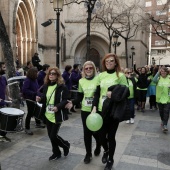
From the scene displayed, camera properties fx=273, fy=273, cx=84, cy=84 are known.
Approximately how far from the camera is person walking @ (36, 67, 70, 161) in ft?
16.3

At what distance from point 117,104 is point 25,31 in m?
17.9

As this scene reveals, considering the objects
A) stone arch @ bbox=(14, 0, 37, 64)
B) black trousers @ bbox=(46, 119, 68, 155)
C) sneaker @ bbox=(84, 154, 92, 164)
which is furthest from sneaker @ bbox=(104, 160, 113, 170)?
stone arch @ bbox=(14, 0, 37, 64)

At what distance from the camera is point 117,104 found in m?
4.43

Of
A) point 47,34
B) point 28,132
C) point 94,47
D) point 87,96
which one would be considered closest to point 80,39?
point 94,47

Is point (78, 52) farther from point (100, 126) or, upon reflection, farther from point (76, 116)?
point (100, 126)

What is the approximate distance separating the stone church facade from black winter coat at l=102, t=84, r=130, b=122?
36.4 ft

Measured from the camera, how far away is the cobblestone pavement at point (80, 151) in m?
4.96

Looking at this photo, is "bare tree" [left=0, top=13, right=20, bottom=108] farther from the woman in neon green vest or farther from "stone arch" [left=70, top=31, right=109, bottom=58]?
"stone arch" [left=70, top=31, right=109, bottom=58]

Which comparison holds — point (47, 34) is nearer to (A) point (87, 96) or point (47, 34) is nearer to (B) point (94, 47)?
(B) point (94, 47)

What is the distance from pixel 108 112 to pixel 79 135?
9.25 feet

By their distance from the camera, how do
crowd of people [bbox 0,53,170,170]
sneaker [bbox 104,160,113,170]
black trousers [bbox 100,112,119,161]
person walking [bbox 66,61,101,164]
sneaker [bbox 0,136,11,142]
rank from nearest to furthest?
crowd of people [bbox 0,53,170,170] < black trousers [bbox 100,112,119,161] < sneaker [bbox 104,160,113,170] < person walking [bbox 66,61,101,164] < sneaker [bbox 0,136,11,142]

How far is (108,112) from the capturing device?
14.7 feet

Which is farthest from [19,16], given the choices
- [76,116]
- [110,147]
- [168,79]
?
[110,147]

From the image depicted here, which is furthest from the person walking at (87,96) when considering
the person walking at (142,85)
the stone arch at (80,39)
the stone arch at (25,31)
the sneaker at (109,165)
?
the stone arch at (80,39)
